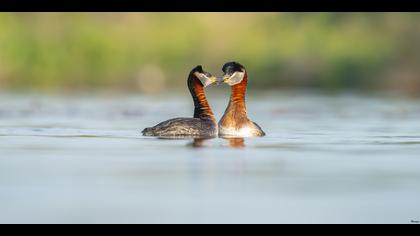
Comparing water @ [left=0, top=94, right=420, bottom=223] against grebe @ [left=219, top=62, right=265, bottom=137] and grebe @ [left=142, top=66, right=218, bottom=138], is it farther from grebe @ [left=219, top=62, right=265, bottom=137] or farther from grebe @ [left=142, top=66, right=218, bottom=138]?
grebe @ [left=219, top=62, right=265, bottom=137]

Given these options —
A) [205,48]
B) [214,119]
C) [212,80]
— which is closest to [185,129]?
[214,119]

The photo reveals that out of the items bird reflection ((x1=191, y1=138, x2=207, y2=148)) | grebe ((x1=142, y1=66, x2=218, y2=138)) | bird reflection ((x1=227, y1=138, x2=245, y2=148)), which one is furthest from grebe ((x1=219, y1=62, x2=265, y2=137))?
bird reflection ((x1=191, y1=138, x2=207, y2=148))

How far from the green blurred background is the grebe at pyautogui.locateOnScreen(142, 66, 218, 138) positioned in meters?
21.4

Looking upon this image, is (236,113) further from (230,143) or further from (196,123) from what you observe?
(230,143)

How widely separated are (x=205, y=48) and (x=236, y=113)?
1022 inches

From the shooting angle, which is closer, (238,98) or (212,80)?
(212,80)

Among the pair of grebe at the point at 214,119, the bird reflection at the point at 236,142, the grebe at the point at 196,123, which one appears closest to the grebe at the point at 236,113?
the pair of grebe at the point at 214,119

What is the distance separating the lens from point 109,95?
106 ft

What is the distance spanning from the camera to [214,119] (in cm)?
1747

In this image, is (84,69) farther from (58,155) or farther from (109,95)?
(58,155)

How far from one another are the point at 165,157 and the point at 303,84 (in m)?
26.3

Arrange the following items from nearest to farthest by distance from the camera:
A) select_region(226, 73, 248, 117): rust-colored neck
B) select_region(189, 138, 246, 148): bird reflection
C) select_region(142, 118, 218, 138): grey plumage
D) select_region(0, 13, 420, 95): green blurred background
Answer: select_region(189, 138, 246, 148): bird reflection, select_region(142, 118, 218, 138): grey plumage, select_region(226, 73, 248, 117): rust-colored neck, select_region(0, 13, 420, 95): green blurred background

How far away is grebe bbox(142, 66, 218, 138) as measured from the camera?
55.2 ft
